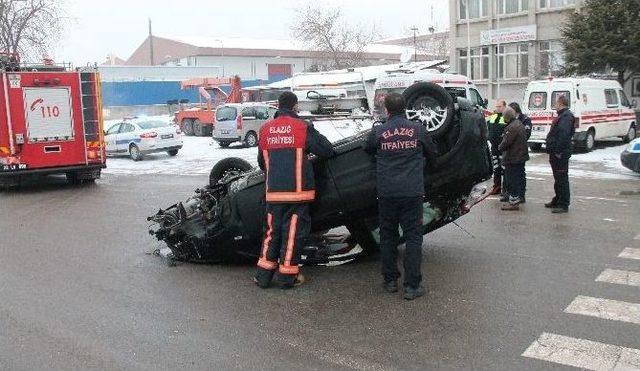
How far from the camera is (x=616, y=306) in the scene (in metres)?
5.40

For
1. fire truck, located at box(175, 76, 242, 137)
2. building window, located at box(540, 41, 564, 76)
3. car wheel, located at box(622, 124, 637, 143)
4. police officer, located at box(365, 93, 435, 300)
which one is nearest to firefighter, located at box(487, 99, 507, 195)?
police officer, located at box(365, 93, 435, 300)

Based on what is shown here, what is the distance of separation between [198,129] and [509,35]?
16573 millimetres

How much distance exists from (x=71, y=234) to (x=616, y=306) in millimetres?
7089

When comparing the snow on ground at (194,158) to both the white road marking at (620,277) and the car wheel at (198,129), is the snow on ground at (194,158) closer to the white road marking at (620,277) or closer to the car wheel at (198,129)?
the car wheel at (198,129)

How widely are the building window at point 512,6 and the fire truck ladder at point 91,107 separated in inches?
967

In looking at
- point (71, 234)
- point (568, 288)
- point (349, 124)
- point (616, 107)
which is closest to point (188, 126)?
point (349, 124)

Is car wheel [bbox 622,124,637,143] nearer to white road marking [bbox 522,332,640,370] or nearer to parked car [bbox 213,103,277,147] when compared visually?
parked car [bbox 213,103,277,147]

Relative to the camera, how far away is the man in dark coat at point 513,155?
32.9 ft

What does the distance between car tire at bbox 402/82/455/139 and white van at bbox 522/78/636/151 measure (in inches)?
534

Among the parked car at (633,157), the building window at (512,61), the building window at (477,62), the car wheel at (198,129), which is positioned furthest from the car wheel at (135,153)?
the building window at (477,62)

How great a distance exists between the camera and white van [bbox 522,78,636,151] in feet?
62.2

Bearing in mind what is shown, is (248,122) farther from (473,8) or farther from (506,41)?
(473,8)

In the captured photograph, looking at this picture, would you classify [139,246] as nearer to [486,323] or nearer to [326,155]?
[326,155]

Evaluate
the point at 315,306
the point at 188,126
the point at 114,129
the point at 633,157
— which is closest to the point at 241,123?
the point at 114,129
